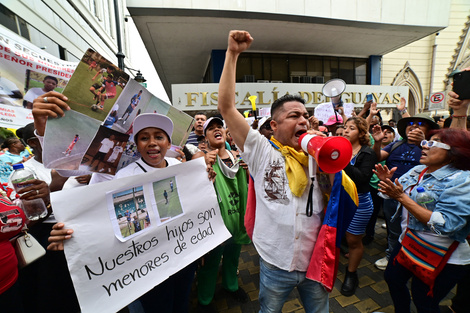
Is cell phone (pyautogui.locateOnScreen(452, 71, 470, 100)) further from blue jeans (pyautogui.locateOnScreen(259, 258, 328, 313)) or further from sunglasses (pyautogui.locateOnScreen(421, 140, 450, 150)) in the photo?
blue jeans (pyautogui.locateOnScreen(259, 258, 328, 313))

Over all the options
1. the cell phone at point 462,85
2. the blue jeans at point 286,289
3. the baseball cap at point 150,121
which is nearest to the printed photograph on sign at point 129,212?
the baseball cap at point 150,121

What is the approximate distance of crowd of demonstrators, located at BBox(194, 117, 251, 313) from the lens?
7.54ft

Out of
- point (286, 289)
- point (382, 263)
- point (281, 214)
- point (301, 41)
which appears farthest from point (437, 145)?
point (301, 41)

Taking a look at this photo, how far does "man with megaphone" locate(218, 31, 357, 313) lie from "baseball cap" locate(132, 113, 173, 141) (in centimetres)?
51

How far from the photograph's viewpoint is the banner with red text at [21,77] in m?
1.62

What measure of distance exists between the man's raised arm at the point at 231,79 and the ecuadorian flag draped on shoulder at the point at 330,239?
2.60 feet

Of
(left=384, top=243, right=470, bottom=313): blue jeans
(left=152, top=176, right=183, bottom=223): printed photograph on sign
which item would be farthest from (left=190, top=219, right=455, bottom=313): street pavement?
(left=152, top=176, right=183, bottom=223): printed photograph on sign

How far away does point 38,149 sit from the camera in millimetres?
1956

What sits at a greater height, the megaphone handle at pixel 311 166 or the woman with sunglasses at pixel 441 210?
the megaphone handle at pixel 311 166

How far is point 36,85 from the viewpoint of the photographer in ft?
5.85

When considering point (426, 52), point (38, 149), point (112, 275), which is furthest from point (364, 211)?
point (426, 52)

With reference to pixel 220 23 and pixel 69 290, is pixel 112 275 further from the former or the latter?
pixel 220 23

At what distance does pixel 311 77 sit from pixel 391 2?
5.20 meters

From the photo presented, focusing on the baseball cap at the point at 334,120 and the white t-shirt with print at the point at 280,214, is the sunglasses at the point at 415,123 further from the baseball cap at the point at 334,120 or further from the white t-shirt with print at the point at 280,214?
the white t-shirt with print at the point at 280,214
